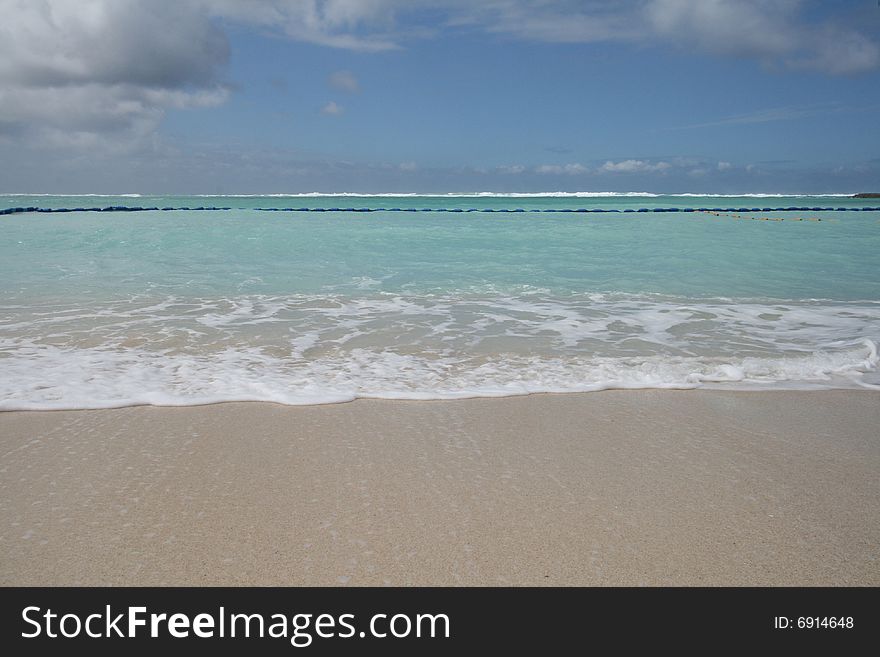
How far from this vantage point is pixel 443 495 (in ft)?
7.22

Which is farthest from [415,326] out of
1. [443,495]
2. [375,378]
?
[443,495]

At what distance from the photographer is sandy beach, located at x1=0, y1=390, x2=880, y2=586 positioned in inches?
69.8

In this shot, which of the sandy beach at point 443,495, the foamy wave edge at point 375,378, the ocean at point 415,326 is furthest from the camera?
the ocean at point 415,326

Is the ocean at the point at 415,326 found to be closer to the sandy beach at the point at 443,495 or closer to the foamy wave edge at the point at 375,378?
the foamy wave edge at the point at 375,378

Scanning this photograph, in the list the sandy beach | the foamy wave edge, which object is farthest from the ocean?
the sandy beach

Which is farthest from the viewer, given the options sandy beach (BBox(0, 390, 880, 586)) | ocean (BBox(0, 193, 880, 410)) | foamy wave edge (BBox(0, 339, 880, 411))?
ocean (BBox(0, 193, 880, 410))

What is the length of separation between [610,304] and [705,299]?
118 cm

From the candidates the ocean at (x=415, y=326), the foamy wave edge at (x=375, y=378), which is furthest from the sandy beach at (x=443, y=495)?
the ocean at (x=415, y=326)

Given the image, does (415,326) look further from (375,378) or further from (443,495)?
(443,495)

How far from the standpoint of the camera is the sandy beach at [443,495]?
1772 mm

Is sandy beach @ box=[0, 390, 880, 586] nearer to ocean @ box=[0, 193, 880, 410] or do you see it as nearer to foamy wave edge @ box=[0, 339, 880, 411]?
foamy wave edge @ box=[0, 339, 880, 411]

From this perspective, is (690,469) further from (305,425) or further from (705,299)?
(705,299)

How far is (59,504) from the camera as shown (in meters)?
2.10
